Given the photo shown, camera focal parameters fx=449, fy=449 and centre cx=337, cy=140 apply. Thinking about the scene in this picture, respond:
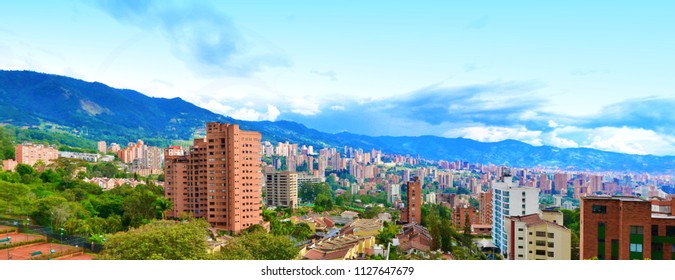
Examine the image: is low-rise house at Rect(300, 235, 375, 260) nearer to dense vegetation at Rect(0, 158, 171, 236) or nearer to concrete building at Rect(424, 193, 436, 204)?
dense vegetation at Rect(0, 158, 171, 236)

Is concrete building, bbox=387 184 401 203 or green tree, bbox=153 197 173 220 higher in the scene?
green tree, bbox=153 197 173 220

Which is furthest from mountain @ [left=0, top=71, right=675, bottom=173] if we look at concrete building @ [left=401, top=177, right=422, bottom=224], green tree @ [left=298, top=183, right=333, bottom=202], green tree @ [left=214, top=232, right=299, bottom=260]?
green tree @ [left=214, top=232, right=299, bottom=260]

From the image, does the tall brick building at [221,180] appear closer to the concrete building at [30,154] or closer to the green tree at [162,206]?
the green tree at [162,206]

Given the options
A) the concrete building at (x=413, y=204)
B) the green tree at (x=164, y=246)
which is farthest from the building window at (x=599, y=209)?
the concrete building at (x=413, y=204)

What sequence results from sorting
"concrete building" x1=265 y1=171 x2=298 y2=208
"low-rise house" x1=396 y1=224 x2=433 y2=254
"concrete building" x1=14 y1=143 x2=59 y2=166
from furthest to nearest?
"concrete building" x1=265 y1=171 x2=298 y2=208
"concrete building" x1=14 y1=143 x2=59 y2=166
"low-rise house" x1=396 y1=224 x2=433 y2=254

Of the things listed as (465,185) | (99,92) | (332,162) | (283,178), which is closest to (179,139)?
(283,178)
